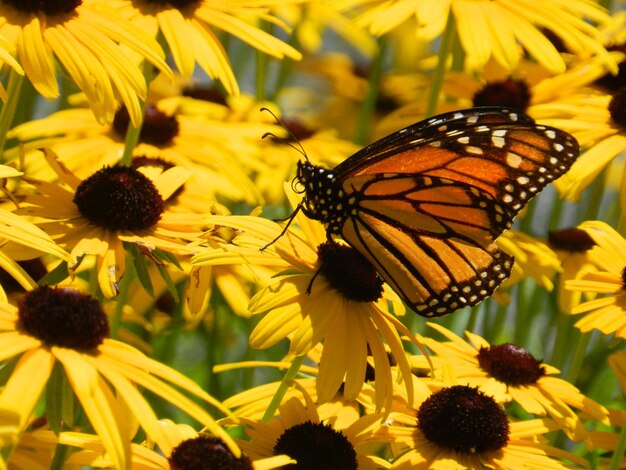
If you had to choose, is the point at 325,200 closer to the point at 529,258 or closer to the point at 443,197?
the point at 443,197

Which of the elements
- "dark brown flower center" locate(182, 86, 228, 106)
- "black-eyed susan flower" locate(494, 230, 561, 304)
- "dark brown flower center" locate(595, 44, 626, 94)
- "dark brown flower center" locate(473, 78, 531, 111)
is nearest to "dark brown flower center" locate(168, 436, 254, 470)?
"black-eyed susan flower" locate(494, 230, 561, 304)

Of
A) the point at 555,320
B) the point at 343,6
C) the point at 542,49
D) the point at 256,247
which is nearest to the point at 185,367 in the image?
the point at 555,320

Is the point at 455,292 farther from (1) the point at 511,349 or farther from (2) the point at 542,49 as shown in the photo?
(2) the point at 542,49

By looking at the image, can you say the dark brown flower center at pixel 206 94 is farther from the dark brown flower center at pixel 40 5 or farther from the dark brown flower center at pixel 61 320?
the dark brown flower center at pixel 61 320

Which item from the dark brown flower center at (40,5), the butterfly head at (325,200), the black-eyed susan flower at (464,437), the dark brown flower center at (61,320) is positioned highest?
the dark brown flower center at (40,5)

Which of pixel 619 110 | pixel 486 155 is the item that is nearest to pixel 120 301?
pixel 486 155

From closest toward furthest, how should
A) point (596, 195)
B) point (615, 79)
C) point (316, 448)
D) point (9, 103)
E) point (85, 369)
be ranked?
1. point (85, 369)
2. point (316, 448)
3. point (9, 103)
4. point (596, 195)
5. point (615, 79)

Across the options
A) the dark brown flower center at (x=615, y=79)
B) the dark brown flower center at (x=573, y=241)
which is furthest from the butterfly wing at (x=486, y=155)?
the dark brown flower center at (x=615, y=79)
